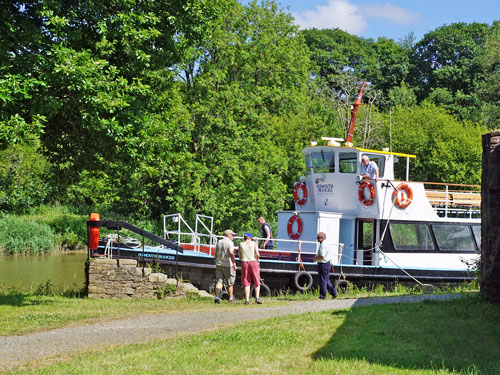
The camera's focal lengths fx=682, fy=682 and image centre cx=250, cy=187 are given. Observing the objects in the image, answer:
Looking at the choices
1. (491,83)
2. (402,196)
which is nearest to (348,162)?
(402,196)

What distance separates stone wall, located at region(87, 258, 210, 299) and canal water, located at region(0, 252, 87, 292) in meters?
4.49

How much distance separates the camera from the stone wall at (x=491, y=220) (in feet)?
39.0

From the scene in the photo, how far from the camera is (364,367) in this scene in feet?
26.5

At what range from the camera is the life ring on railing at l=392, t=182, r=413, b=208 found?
2066 centimetres

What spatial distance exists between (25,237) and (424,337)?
3163cm

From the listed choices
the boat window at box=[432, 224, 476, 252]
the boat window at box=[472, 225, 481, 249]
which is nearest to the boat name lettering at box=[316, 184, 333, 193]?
the boat window at box=[432, 224, 476, 252]

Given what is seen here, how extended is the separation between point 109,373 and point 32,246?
101 feet

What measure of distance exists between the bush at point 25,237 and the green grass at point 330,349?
2818cm

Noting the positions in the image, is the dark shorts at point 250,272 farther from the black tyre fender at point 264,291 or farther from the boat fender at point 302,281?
the boat fender at point 302,281

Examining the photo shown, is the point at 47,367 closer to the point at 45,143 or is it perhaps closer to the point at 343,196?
the point at 45,143

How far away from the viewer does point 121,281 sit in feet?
56.4

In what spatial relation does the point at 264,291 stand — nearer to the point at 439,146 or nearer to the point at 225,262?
the point at 225,262

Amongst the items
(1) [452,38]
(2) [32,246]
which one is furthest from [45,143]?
(1) [452,38]

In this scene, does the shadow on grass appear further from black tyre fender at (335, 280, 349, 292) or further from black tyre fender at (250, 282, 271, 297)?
black tyre fender at (335, 280, 349, 292)
